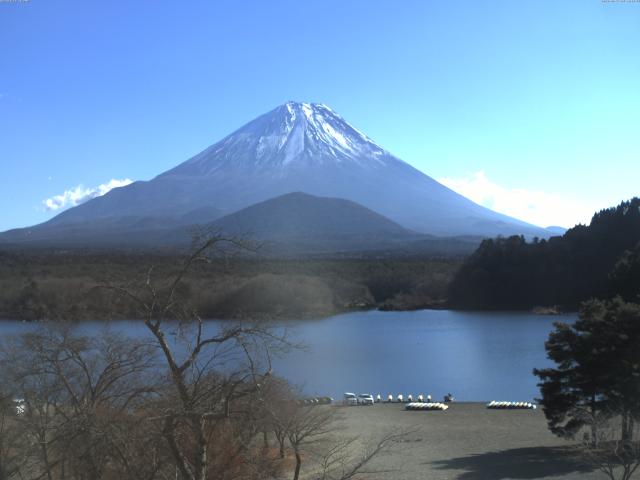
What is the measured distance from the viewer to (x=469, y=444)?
10.6 metres

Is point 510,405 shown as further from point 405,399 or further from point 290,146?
point 290,146

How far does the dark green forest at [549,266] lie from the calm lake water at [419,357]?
16.8 feet

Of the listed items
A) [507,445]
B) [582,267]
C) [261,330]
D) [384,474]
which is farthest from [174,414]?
Answer: [582,267]

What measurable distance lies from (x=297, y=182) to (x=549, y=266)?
4528cm

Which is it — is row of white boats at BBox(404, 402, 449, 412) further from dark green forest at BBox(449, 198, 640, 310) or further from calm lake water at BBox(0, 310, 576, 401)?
dark green forest at BBox(449, 198, 640, 310)

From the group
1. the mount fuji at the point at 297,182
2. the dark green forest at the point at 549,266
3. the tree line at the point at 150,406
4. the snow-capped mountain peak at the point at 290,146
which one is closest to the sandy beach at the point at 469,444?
the tree line at the point at 150,406

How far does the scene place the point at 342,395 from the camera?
52.7ft

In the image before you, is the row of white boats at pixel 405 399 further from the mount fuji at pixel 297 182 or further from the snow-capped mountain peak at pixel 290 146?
the snow-capped mountain peak at pixel 290 146

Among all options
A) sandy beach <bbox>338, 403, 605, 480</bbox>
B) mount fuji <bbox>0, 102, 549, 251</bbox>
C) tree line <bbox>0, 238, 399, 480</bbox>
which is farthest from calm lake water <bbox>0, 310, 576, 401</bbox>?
mount fuji <bbox>0, 102, 549, 251</bbox>

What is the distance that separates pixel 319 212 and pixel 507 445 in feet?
191

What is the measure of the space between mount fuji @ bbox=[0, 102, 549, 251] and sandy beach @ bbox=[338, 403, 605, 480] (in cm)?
5594

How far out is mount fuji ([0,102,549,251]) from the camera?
75188 millimetres

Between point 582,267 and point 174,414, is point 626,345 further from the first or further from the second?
point 582,267

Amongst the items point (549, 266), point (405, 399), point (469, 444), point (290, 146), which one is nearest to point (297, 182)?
point (290, 146)
